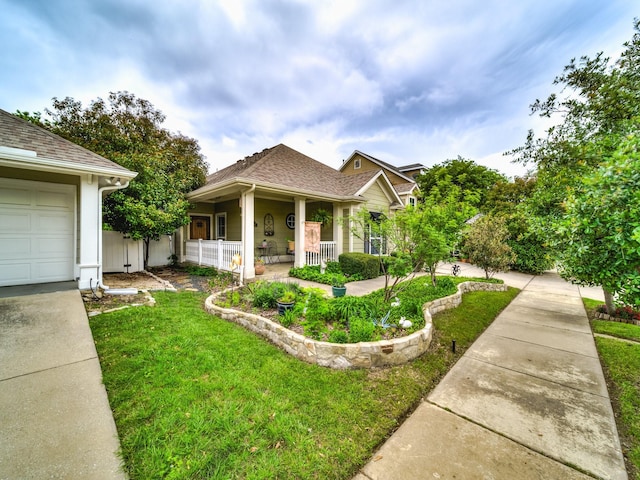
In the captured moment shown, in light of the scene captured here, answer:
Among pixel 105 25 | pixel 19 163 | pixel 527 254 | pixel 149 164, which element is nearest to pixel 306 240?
pixel 149 164

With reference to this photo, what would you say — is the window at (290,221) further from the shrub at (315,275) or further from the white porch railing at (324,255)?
the shrub at (315,275)

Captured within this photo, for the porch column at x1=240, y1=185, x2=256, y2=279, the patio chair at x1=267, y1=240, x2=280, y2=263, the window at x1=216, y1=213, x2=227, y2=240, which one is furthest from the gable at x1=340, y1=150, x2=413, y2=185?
the porch column at x1=240, y1=185, x2=256, y2=279

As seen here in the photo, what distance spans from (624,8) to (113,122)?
62.0 feet

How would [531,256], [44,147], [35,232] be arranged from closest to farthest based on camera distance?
[44,147]
[35,232]
[531,256]

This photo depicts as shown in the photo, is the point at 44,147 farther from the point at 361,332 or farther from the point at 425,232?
the point at 425,232

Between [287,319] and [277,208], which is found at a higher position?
[277,208]

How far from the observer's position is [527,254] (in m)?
11.4

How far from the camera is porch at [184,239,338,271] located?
8.35 meters

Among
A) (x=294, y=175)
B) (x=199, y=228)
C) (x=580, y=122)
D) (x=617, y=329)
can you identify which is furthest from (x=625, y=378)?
(x=199, y=228)

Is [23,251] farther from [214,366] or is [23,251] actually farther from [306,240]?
[306,240]

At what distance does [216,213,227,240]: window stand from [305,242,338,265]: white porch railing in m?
5.09

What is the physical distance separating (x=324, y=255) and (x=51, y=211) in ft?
25.7

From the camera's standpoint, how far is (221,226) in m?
12.6

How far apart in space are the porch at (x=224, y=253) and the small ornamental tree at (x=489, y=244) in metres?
4.91
